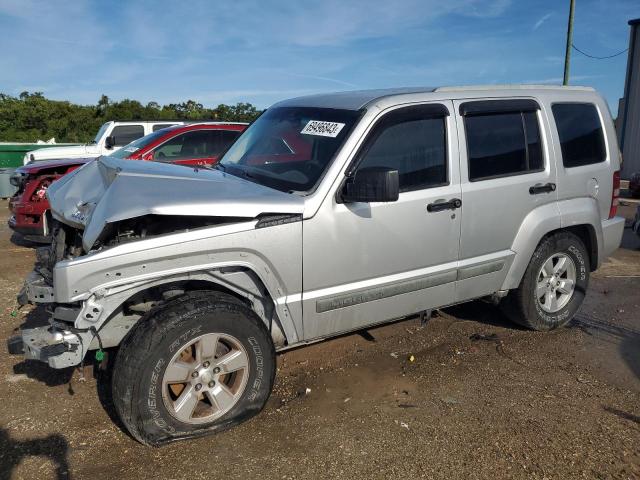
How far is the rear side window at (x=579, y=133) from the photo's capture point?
4.61m

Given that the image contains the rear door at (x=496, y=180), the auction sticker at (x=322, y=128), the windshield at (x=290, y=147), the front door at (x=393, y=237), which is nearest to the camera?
the front door at (x=393, y=237)

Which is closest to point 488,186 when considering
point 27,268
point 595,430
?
point 595,430

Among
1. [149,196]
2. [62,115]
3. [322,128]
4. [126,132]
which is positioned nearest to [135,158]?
[126,132]

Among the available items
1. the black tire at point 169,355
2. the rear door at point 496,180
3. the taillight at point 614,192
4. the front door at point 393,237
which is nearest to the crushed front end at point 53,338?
the black tire at point 169,355

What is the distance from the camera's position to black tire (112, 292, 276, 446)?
2.97 m

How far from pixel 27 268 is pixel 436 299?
17.5ft

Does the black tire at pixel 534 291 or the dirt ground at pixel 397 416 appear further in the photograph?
the black tire at pixel 534 291

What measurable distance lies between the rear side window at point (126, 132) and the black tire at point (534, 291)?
396 inches

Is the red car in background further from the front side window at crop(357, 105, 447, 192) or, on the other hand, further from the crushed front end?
the crushed front end

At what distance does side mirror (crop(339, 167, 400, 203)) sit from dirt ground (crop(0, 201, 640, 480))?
1379mm

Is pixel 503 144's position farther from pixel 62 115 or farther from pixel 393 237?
pixel 62 115

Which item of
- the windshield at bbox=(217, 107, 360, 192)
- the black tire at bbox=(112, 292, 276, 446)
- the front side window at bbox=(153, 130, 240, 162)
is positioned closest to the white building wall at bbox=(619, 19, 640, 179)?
the front side window at bbox=(153, 130, 240, 162)

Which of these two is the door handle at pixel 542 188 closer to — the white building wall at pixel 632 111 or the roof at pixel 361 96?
the roof at pixel 361 96

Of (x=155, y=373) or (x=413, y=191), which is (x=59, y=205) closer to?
(x=155, y=373)
